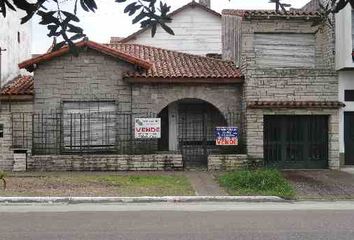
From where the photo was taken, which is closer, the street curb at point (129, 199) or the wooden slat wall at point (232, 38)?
the street curb at point (129, 199)

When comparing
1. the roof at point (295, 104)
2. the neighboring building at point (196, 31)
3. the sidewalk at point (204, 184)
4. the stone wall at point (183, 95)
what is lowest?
the sidewalk at point (204, 184)

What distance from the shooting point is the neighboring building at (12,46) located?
2241 centimetres

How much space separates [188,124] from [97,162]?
14.1 ft

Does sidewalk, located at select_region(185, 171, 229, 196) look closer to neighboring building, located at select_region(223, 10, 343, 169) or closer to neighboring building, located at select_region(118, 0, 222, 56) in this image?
neighboring building, located at select_region(223, 10, 343, 169)

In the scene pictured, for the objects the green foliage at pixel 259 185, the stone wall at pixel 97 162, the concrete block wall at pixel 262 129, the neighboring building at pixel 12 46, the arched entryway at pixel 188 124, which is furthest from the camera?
the neighboring building at pixel 12 46

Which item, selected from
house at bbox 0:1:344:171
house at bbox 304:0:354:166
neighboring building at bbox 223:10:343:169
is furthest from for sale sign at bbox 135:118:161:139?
house at bbox 304:0:354:166

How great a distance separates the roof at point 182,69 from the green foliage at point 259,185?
525 cm

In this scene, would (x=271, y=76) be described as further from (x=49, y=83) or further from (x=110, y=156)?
(x=49, y=83)

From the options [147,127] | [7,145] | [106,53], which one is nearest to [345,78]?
[147,127]

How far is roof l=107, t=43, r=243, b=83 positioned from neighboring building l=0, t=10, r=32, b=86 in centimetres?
445

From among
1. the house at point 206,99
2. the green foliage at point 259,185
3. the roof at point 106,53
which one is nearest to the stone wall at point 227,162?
the house at point 206,99

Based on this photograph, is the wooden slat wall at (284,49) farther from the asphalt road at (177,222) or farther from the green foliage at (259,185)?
the asphalt road at (177,222)

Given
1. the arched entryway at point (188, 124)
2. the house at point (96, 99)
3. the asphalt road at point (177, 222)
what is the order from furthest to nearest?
the arched entryway at point (188, 124)
the house at point (96, 99)
the asphalt road at point (177, 222)

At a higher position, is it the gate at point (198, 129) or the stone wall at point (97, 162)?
the gate at point (198, 129)
